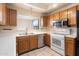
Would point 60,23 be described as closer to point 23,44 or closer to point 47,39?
point 47,39

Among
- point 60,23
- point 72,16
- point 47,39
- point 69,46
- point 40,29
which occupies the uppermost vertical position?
point 72,16

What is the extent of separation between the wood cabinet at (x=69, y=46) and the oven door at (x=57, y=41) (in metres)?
0.14

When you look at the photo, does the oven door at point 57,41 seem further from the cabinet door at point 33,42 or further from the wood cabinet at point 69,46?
the cabinet door at point 33,42

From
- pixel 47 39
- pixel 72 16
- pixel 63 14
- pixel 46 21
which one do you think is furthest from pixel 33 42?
pixel 72 16

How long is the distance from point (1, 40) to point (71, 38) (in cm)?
154

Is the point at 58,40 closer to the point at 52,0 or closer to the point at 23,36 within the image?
the point at 23,36

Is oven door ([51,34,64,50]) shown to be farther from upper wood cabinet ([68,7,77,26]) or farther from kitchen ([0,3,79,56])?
upper wood cabinet ([68,7,77,26])

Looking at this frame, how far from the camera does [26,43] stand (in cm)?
223

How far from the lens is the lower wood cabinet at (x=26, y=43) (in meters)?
2.04

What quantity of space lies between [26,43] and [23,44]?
11cm

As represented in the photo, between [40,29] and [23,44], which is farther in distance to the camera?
[23,44]

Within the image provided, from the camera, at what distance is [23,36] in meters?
2.08

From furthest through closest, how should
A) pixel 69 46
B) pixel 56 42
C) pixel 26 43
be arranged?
pixel 56 42 < pixel 26 43 < pixel 69 46

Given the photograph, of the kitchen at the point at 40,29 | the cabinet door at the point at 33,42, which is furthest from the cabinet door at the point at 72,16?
the cabinet door at the point at 33,42
